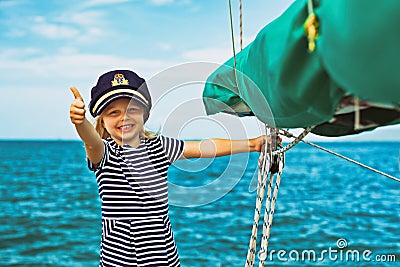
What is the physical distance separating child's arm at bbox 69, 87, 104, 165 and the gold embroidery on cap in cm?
21

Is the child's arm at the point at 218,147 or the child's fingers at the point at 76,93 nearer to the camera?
the child's fingers at the point at 76,93

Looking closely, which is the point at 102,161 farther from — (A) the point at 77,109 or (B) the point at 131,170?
(A) the point at 77,109

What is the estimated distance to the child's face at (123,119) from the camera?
1873mm

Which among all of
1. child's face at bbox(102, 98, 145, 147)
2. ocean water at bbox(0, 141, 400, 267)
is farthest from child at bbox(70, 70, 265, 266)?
ocean water at bbox(0, 141, 400, 267)

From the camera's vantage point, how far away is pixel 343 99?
3.36 feet

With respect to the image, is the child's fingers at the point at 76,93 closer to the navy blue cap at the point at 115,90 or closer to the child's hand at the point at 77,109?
the child's hand at the point at 77,109

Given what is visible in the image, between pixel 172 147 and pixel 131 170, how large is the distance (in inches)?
5.9

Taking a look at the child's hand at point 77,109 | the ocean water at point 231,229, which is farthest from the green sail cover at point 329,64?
the ocean water at point 231,229

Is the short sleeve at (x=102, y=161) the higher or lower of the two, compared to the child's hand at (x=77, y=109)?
lower

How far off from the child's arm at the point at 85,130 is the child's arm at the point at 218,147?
300 mm

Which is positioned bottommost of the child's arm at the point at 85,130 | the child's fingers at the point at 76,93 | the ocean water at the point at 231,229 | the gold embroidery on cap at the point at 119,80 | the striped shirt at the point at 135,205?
the ocean water at the point at 231,229

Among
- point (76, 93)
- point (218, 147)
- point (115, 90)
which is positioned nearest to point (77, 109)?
point (76, 93)

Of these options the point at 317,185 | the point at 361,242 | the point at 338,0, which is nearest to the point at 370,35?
the point at 338,0

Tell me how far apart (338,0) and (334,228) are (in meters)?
9.08
